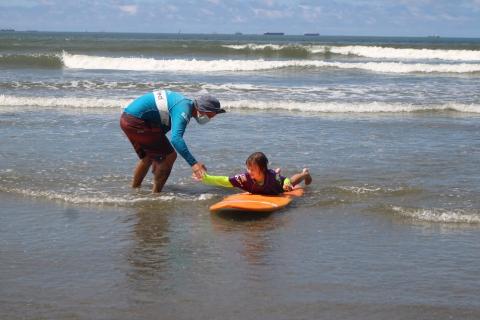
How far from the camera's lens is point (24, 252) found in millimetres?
5441

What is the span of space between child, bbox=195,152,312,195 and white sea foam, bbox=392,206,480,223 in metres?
1.33

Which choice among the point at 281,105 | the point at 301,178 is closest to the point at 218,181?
the point at 301,178

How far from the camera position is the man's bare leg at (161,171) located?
759cm

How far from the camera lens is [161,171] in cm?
759

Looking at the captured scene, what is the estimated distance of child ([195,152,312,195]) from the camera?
23.6ft

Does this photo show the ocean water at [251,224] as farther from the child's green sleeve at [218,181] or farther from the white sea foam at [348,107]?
the child's green sleeve at [218,181]

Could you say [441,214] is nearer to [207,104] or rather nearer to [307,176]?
[307,176]

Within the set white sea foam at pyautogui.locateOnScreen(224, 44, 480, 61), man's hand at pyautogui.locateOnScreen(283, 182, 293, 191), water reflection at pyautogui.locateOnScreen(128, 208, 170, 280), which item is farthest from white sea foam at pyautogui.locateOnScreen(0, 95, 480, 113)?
white sea foam at pyautogui.locateOnScreen(224, 44, 480, 61)

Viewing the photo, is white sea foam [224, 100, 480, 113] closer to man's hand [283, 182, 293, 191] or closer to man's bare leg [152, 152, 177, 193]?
man's hand [283, 182, 293, 191]

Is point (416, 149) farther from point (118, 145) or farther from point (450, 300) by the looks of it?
point (450, 300)

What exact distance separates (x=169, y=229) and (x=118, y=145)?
4.69 m

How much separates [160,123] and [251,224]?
1681 mm

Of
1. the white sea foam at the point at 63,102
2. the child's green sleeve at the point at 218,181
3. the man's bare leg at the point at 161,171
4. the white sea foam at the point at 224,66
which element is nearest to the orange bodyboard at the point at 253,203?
the child's green sleeve at the point at 218,181

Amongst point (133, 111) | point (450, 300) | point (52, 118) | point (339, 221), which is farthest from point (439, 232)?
point (52, 118)
